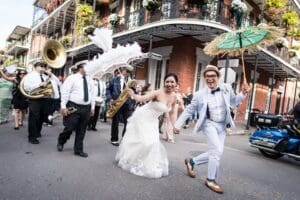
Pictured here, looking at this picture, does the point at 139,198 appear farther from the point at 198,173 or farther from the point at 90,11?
the point at 90,11

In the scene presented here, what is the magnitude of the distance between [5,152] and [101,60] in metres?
2.57

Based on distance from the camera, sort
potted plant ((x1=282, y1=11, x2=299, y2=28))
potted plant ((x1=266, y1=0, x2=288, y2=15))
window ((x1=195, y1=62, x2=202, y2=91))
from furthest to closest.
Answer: potted plant ((x1=282, y1=11, x2=299, y2=28)) → potted plant ((x1=266, y1=0, x2=288, y2=15)) → window ((x1=195, y1=62, x2=202, y2=91))

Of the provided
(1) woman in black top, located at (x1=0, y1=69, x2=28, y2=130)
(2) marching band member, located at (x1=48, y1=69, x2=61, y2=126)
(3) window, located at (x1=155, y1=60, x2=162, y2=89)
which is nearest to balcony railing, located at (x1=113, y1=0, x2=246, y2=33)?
(3) window, located at (x1=155, y1=60, x2=162, y2=89)

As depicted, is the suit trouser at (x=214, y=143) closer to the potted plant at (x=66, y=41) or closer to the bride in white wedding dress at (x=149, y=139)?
the bride in white wedding dress at (x=149, y=139)

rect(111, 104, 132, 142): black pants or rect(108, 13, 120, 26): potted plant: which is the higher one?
rect(108, 13, 120, 26): potted plant

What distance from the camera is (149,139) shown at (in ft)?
16.6

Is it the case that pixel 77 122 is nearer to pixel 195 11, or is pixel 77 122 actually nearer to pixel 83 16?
pixel 195 11

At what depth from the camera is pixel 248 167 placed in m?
6.48

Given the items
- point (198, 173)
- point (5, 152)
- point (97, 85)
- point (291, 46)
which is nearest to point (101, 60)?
point (5, 152)

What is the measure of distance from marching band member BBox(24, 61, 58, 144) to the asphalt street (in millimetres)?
287

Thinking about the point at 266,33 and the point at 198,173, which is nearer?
the point at 266,33

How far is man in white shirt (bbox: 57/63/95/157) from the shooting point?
592 cm

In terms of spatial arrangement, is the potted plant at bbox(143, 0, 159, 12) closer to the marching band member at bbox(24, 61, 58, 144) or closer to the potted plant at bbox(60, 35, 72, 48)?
the marching band member at bbox(24, 61, 58, 144)

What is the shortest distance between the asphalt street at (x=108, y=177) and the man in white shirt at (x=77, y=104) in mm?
406
